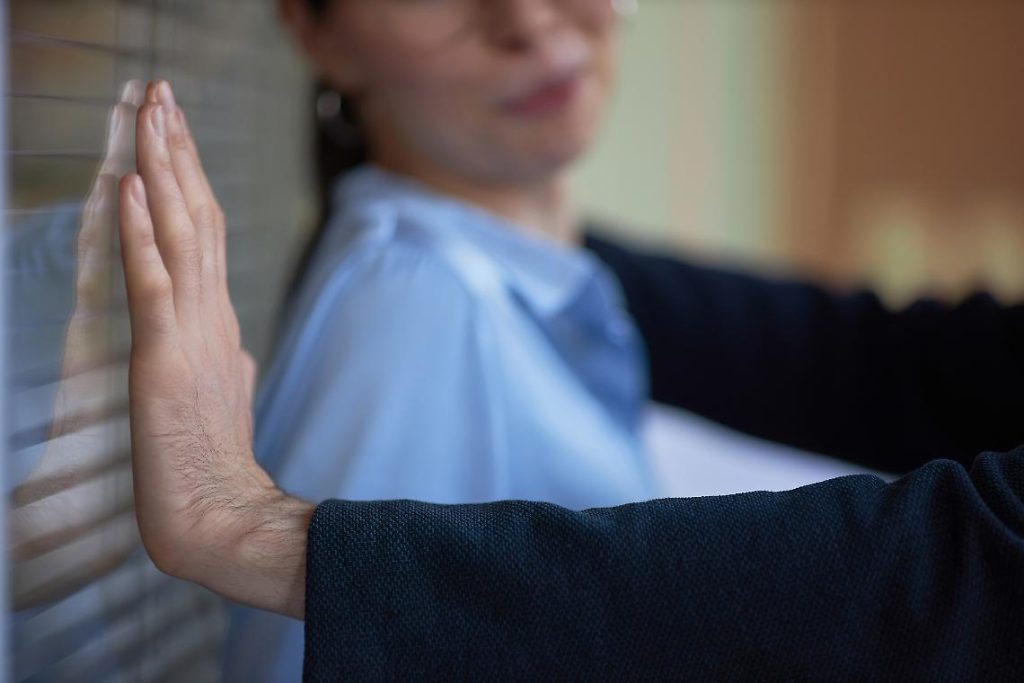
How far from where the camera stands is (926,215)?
2.98m

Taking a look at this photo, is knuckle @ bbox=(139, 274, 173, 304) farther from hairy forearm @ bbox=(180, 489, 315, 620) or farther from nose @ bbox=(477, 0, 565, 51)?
nose @ bbox=(477, 0, 565, 51)

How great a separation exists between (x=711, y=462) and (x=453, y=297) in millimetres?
868

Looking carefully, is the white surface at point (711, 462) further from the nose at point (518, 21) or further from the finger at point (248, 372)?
the finger at point (248, 372)

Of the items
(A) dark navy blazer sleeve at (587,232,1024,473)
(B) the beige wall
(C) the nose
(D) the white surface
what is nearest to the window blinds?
(C) the nose

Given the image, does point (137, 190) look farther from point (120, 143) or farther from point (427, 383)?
point (427, 383)

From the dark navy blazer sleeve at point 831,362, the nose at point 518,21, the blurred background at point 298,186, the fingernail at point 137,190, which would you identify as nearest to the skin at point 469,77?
the nose at point 518,21

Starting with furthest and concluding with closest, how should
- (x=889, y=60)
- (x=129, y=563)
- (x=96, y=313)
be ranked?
(x=889, y=60) → (x=129, y=563) → (x=96, y=313)

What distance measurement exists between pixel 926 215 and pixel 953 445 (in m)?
2.03

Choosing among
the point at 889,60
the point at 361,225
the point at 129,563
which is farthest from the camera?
the point at 889,60

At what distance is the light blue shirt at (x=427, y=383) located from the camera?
0.78 metres

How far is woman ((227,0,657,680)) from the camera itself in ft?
2.60

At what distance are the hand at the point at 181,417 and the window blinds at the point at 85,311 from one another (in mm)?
62

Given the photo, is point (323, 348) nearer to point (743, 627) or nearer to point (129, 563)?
point (129, 563)

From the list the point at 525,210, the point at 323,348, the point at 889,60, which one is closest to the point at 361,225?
the point at 323,348
